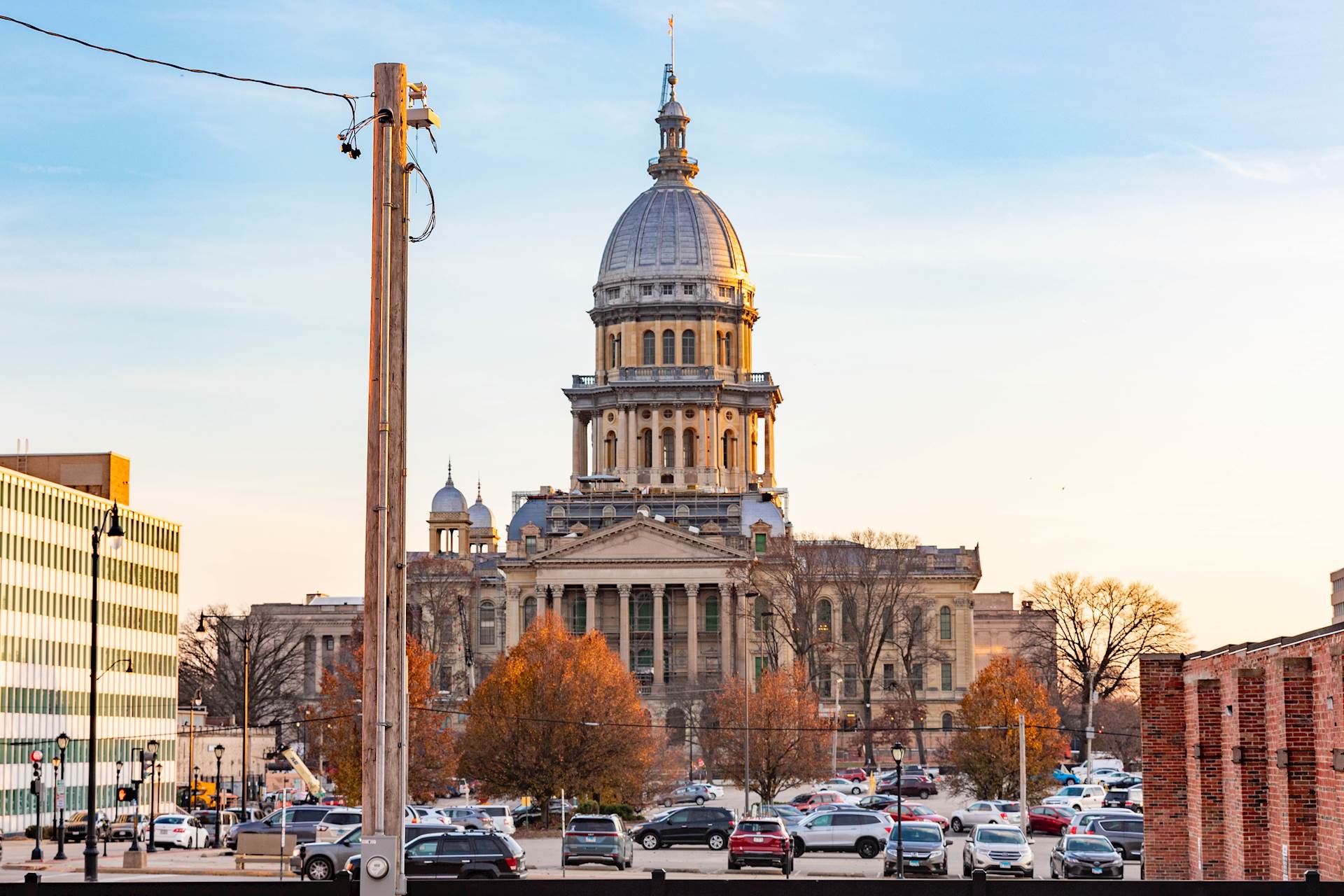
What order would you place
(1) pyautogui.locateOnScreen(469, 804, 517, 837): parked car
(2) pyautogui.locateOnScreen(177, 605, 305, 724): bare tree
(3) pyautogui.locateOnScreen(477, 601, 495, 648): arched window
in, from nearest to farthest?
(1) pyautogui.locateOnScreen(469, 804, 517, 837): parked car < (2) pyautogui.locateOnScreen(177, 605, 305, 724): bare tree < (3) pyautogui.locateOnScreen(477, 601, 495, 648): arched window

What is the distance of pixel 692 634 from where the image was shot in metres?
161

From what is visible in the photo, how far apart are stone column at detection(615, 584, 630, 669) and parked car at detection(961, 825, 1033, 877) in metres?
100

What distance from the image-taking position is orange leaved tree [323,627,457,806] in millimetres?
89250

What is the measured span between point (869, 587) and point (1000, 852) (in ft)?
278

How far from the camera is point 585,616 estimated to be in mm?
165000

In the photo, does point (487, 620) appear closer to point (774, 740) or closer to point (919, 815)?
point (774, 740)

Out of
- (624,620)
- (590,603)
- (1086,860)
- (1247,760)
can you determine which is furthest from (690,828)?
(590,603)

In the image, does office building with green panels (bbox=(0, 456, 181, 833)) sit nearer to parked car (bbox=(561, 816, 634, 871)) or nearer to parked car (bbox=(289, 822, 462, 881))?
parked car (bbox=(561, 816, 634, 871))

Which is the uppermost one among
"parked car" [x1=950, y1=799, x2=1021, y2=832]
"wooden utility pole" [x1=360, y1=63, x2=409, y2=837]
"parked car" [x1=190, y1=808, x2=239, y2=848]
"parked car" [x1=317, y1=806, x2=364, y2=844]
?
"wooden utility pole" [x1=360, y1=63, x2=409, y2=837]

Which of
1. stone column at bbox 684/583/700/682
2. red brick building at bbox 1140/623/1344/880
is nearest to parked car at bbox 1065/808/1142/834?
red brick building at bbox 1140/623/1344/880

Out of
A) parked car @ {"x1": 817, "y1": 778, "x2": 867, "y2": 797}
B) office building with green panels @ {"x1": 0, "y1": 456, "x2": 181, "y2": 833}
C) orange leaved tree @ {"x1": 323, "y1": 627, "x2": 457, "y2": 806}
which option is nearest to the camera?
orange leaved tree @ {"x1": 323, "y1": 627, "x2": 457, "y2": 806}

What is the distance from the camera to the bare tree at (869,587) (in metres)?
139

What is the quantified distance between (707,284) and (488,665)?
41.4 metres

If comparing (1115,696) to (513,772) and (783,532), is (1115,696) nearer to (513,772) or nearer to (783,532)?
(783,532)
